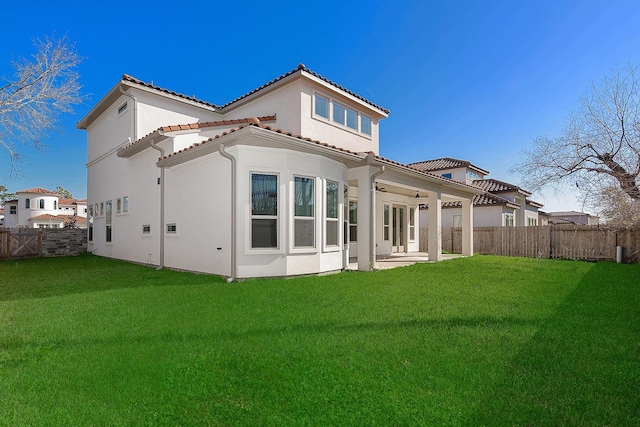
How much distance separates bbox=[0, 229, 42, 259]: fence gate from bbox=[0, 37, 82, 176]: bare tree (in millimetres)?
5025

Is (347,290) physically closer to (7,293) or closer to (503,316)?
(503,316)

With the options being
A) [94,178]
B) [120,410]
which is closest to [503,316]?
[120,410]

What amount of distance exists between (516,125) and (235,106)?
469 inches

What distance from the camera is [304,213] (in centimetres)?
831

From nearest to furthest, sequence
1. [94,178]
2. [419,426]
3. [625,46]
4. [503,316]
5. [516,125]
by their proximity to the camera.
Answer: [419,426] → [503,316] → [625,46] → [516,125] → [94,178]

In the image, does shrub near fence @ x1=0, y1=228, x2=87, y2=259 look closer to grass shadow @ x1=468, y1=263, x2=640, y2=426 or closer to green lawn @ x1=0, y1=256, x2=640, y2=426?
green lawn @ x1=0, y1=256, x2=640, y2=426

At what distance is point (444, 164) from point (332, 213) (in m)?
19.1

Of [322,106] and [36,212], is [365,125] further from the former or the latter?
[36,212]

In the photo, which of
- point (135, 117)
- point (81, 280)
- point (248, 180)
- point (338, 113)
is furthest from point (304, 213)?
point (135, 117)

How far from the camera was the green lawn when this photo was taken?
241 centimetres

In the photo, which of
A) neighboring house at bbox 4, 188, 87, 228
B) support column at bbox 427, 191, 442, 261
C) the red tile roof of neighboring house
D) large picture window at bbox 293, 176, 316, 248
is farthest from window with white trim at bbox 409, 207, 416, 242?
neighboring house at bbox 4, 188, 87, 228

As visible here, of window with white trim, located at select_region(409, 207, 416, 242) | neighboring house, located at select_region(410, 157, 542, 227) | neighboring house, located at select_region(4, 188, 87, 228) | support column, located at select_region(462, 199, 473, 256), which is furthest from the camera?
neighboring house, located at select_region(4, 188, 87, 228)

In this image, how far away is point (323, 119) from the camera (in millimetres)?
11078

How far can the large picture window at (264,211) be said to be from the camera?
781cm
